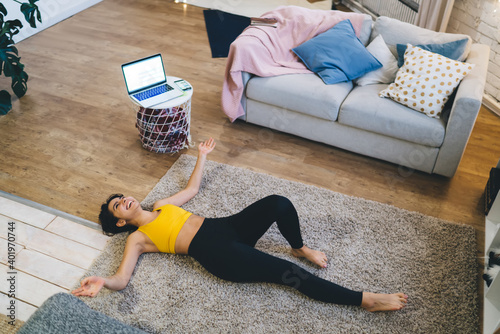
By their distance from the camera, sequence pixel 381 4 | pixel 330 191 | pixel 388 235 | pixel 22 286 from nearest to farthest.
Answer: pixel 22 286 < pixel 388 235 < pixel 330 191 < pixel 381 4

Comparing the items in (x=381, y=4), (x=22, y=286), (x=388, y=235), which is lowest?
(x=22, y=286)

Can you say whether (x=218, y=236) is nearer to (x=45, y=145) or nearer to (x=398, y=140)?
(x=398, y=140)

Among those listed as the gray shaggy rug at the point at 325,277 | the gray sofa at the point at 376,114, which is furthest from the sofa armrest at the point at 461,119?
the gray shaggy rug at the point at 325,277

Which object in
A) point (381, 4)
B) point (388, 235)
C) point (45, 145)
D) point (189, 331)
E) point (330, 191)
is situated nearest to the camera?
point (189, 331)

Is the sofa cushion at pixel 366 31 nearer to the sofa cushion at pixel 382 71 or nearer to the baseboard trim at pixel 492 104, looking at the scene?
the sofa cushion at pixel 382 71

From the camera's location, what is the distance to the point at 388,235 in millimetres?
2361

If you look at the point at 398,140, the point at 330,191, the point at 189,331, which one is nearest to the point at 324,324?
the point at 189,331

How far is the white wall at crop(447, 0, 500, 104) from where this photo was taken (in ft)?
11.2

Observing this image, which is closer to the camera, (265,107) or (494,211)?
(494,211)

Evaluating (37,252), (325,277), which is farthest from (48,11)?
(325,277)

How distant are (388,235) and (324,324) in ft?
2.28

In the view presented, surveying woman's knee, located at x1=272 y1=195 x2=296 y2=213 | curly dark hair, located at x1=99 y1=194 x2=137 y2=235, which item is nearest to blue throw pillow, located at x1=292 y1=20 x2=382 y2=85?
woman's knee, located at x1=272 y1=195 x2=296 y2=213

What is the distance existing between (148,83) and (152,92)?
0.09m

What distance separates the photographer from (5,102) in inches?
130
